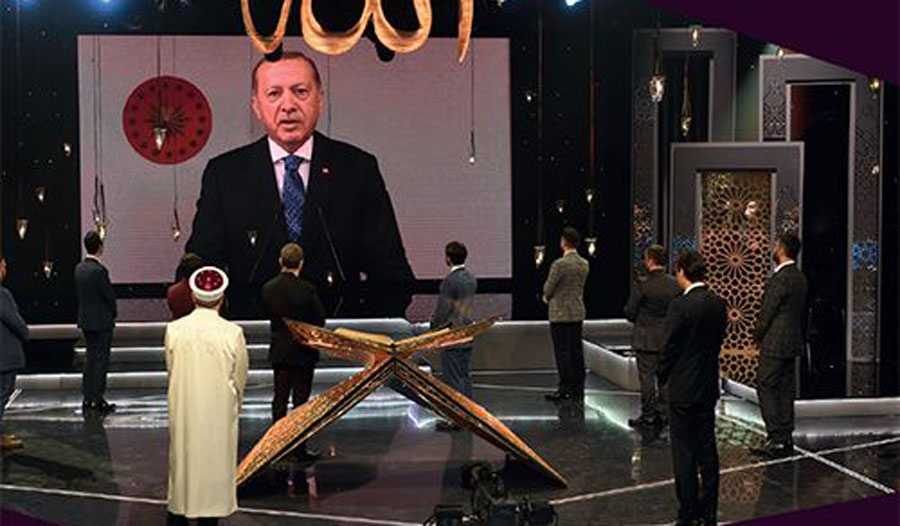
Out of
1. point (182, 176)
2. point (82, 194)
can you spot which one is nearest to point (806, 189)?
point (182, 176)

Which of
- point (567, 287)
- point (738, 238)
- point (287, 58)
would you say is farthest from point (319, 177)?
point (738, 238)

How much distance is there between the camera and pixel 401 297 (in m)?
13.2

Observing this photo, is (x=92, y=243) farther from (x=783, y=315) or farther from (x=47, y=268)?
(x=783, y=315)

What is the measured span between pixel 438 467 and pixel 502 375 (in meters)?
4.34

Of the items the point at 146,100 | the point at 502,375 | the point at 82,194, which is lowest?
the point at 502,375

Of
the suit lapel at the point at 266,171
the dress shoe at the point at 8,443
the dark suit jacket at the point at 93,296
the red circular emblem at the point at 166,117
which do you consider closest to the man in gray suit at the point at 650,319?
the dark suit jacket at the point at 93,296

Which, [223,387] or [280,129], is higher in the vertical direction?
[280,129]

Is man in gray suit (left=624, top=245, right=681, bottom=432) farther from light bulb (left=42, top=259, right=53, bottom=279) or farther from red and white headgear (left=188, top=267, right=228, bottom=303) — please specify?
light bulb (left=42, top=259, right=53, bottom=279)

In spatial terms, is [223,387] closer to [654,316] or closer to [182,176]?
[654,316]

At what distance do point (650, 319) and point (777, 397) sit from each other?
1112mm

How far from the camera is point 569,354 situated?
437 inches

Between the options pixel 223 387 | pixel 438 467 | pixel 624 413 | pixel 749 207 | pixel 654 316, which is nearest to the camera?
pixel 223 387

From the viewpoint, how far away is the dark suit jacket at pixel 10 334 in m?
8.84

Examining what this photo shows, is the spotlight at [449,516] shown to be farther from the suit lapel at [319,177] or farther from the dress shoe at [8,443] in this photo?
the suit lapel at [319,177]
